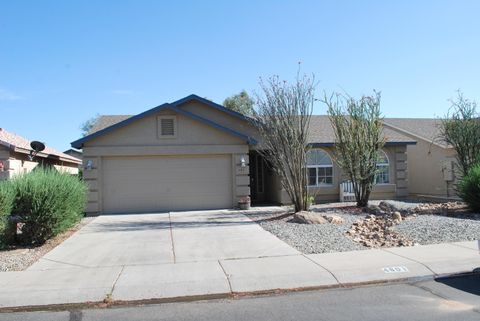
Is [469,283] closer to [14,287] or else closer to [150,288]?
[150,288]

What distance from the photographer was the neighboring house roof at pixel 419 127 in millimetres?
25591

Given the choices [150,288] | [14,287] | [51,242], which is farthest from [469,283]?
[51,242]

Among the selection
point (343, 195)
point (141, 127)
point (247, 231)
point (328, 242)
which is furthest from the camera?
point (343, 195)

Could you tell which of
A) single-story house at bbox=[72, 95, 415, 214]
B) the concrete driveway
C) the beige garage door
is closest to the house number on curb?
the concrete driveway

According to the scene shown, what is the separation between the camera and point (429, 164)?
25.7 metres

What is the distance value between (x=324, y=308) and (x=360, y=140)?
11643mm

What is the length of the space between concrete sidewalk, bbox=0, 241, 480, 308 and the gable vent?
1072 centimetres

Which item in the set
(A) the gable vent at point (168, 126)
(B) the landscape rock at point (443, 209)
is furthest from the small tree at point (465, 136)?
(A) the gable vent at point (168, 126)

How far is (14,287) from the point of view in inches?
300

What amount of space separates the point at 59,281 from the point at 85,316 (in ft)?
6.11

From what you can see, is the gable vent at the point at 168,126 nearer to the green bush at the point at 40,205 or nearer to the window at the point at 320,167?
the window at the point at 320,167

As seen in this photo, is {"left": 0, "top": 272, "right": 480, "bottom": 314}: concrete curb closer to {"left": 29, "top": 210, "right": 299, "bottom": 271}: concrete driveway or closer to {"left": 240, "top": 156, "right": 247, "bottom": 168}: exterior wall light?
{"left": 29, "top": 210, "right": 299, "bottom": 271}: concrete driveway

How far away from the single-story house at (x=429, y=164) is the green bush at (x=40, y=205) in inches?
692

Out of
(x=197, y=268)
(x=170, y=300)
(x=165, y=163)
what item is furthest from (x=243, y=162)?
(x=170, y=300)
